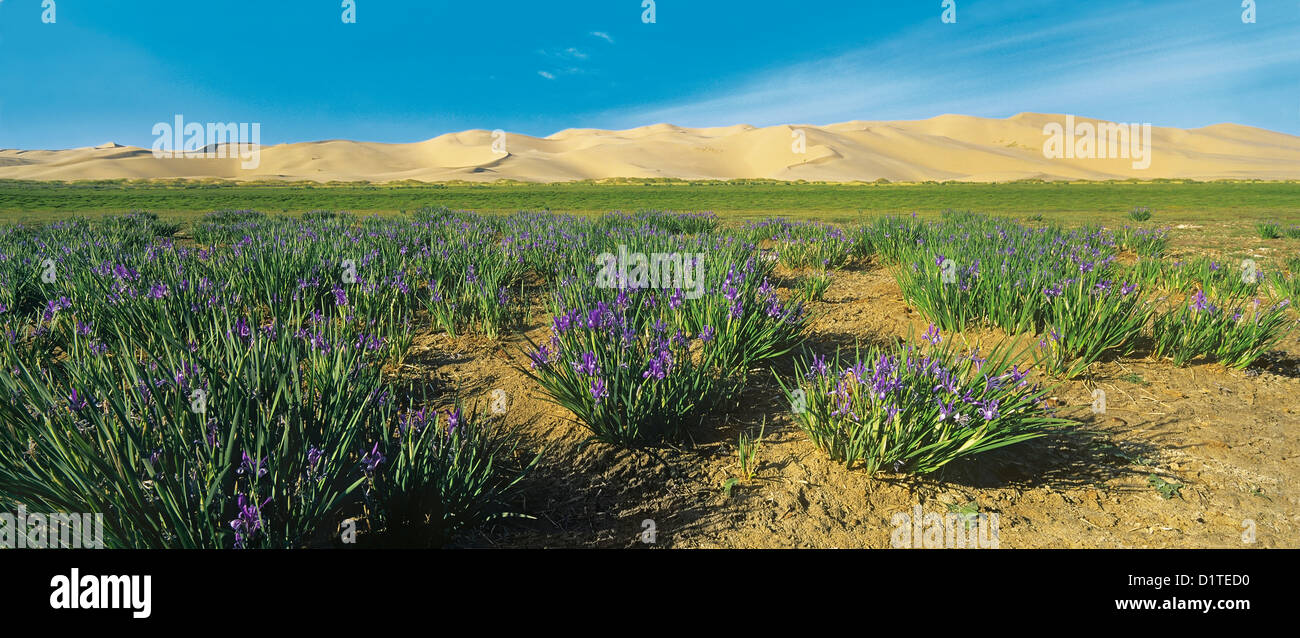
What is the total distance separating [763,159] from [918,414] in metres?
128

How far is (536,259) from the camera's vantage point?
6848mm

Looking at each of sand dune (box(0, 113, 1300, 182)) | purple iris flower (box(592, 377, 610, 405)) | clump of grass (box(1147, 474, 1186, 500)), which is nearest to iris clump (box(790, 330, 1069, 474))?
clump of grass (box(1147, 474, 1186, 500))

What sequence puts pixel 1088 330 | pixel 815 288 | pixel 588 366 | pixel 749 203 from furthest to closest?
pixel 749 203 < pixel 815 288 < pixel 1088 330 < pixel 588 366

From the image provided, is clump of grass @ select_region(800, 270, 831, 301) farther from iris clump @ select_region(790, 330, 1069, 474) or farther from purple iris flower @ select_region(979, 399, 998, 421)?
purple iris flower @ select_region(979, 399, 998, 421)

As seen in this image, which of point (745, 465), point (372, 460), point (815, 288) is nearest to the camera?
point (372, 460)

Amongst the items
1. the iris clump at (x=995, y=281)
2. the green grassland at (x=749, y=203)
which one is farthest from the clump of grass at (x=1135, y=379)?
the green grassland at (x=749, y=203)

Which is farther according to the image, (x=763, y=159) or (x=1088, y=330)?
(x=763, y=159)

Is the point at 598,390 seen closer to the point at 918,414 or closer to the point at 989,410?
the point at 918,414

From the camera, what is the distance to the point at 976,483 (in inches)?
107

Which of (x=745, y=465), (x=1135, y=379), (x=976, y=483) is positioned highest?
(x=1135, y=379)

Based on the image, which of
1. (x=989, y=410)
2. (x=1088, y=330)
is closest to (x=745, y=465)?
(x=989, y=410)

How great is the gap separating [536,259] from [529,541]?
5.00 m

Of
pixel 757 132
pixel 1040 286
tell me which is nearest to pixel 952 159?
pixel 757 132

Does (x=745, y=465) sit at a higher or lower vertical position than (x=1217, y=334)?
lower
